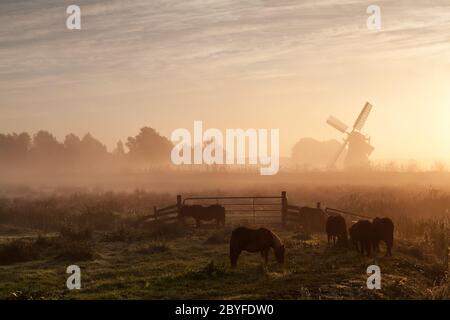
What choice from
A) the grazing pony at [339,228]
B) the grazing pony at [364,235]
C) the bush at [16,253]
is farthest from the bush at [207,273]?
the bush at [16,253]

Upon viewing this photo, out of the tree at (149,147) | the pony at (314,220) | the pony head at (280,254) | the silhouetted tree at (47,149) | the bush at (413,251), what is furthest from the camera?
the silhouetted tree at (47,149)

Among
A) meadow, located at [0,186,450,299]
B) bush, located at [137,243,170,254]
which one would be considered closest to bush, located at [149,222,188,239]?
meadow, located at [0,186,450,299]

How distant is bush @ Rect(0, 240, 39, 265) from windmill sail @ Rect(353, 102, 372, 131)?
262 feet

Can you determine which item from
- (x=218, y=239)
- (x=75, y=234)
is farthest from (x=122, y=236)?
(x=218, y=239)

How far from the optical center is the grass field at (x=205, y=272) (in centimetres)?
1405

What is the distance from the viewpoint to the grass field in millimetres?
14047

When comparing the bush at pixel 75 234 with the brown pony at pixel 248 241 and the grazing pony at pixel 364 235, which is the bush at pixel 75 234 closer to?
the brown pony at pixel 248 241

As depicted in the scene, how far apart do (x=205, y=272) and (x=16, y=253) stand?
8780mm

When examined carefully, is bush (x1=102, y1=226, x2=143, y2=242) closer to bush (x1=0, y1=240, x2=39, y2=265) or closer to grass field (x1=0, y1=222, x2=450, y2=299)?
grass field (x1=0, y1=222, x2=450, y2=299)

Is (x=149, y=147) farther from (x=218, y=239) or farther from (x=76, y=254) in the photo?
(x=76, y=254)

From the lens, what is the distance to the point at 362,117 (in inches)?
3659

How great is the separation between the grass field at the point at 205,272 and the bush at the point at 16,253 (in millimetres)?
67
